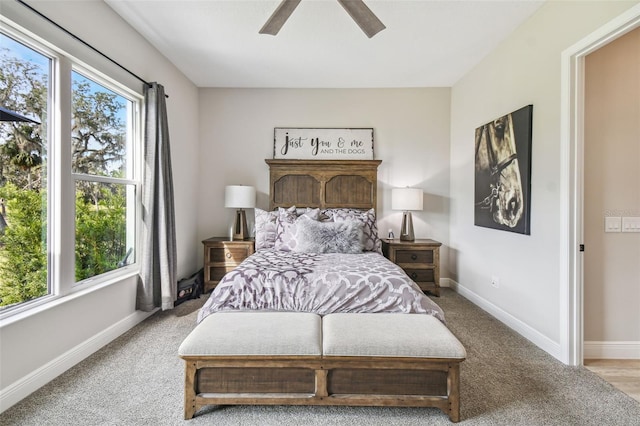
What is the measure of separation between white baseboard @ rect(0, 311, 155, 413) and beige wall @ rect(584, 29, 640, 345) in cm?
379

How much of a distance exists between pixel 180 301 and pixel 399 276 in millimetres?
2493

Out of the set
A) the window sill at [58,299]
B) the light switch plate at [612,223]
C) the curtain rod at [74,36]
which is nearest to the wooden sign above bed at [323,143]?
the curtain rod at [74,36]

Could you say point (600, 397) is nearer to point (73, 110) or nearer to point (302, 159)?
point (302, 159)

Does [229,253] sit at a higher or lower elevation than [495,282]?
higher

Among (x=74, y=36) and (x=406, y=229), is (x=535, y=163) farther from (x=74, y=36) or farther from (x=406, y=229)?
(x=74, y=36)

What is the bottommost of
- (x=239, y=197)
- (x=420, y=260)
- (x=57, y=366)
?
(x=57, y=366)

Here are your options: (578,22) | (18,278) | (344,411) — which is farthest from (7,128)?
(578,22)

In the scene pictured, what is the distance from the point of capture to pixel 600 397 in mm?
1763

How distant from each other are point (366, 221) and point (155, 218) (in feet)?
7.38

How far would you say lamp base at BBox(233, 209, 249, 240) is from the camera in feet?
12.5

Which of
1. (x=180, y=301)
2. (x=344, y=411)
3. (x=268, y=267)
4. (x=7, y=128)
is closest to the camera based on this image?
(x=344, y=411)

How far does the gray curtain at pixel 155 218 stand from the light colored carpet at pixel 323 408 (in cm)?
60

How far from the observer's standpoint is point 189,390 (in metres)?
1.58

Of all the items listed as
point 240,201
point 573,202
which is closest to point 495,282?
point 573,202
